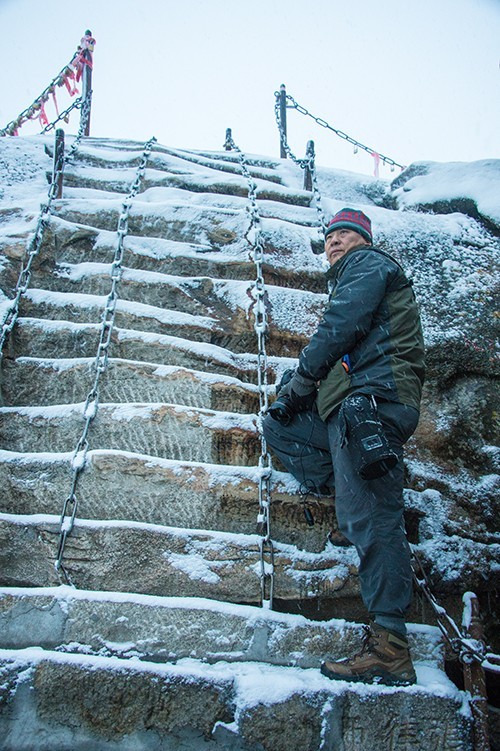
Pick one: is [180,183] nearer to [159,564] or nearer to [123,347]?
[123,347]

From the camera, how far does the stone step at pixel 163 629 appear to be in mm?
2893

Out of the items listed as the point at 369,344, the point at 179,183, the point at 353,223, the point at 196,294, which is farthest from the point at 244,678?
the point at 179,183

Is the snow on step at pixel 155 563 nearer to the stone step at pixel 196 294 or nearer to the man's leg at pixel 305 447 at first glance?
the man's leg at pixel 305 447

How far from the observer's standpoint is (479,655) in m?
2.86

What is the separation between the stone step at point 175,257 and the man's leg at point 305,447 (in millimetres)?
2125

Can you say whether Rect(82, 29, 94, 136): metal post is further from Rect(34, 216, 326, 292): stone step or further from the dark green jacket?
the dark green jacket

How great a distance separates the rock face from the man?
0.20 m

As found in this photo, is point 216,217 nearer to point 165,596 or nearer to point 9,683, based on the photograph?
point 165,596

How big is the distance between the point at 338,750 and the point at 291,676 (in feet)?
1.22

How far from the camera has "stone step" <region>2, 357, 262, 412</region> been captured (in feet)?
13.4

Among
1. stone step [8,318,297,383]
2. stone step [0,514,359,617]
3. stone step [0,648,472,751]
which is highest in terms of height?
stone step [8,318,297,383]

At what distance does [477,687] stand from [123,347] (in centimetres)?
323

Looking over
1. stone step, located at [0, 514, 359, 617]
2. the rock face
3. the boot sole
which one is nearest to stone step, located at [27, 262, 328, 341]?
the rock face

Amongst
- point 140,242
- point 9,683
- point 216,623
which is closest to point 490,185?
point 140,242
